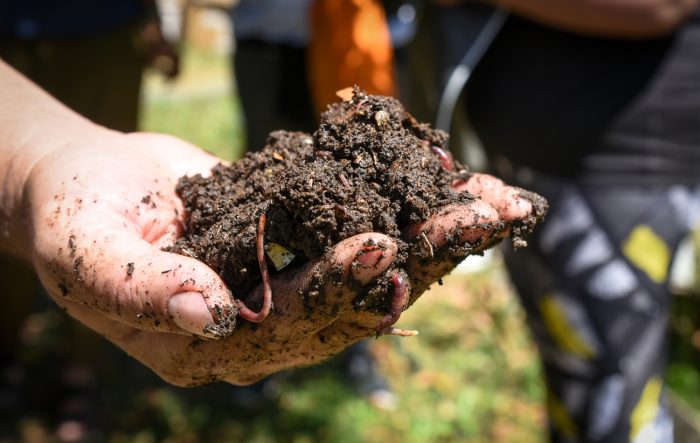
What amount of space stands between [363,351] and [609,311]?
1779 millimetres

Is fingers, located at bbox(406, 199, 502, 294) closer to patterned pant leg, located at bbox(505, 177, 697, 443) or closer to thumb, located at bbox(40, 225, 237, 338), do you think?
thumb, located at bbox(40, 225, 237, 338)

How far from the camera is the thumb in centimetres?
133

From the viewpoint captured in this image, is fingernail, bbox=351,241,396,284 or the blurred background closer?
fingernail, bbox=351,241,396,284

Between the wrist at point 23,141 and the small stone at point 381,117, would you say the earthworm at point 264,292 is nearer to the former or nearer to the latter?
the small stone at point 381,117

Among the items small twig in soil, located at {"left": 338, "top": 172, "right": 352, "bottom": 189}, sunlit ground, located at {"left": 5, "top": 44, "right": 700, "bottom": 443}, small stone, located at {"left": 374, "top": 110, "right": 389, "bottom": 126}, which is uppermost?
small stone, located at {"left": 374, "top": 110, "right": 389, "bottom": 126}

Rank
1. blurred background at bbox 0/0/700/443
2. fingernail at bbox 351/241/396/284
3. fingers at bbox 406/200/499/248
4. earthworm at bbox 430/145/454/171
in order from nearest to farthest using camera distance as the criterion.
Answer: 1. fingernail at bbox 351/241/396/284
2. fingers at bbox 406/200/499/248
3. earthworm at bbox 430/145/454/171
4. blurred background at bbox 0/0/700/443

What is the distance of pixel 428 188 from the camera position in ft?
4.98

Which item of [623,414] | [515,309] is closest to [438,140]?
[623,414]

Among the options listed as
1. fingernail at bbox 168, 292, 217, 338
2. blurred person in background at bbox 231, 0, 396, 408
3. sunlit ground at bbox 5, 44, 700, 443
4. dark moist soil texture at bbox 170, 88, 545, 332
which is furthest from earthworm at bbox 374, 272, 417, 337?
sunlit ground at bbox 5, 44, 700, 443

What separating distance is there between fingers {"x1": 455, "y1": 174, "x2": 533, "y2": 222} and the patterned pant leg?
0.92 meters

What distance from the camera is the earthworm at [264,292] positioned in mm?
1401

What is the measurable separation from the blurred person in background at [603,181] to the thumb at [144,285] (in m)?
1.44

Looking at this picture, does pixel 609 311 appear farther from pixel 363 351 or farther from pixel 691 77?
pixel 363 351

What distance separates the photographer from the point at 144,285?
4.44ft
